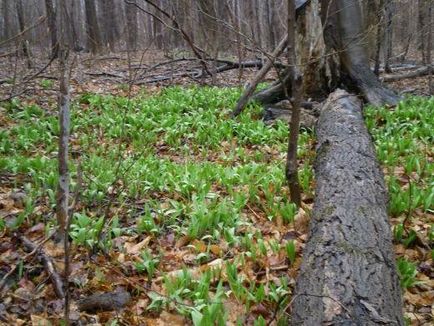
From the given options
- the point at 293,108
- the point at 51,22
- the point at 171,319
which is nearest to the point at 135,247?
the point at 171,319

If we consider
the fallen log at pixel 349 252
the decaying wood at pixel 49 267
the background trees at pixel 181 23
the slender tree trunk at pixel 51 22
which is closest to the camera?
the fallen log at pixel 349 252

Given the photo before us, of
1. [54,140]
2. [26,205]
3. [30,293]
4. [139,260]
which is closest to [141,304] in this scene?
[139,260]

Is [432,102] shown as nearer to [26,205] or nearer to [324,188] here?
[324,188]

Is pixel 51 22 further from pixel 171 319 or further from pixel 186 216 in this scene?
pixel 171 319

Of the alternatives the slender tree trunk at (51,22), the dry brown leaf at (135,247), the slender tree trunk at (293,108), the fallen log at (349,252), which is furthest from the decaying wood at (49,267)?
the slender tree trunk at (51,22)

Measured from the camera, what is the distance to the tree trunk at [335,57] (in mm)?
7539

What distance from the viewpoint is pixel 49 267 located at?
3203mm

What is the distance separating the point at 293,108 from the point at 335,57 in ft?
15.3

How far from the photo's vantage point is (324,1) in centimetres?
781

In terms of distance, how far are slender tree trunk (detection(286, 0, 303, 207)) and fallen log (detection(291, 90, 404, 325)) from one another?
10.1 inches

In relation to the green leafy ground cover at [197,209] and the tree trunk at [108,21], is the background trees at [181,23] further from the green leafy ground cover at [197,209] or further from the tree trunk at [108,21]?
the green leafy ground cover at [197,209]

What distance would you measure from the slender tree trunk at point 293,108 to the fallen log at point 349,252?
257 millimetres

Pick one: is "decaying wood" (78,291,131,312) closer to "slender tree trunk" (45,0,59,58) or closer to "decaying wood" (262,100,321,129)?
"slender tree trunk" (45,0,59,58)

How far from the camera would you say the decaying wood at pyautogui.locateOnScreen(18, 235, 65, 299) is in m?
3.02
